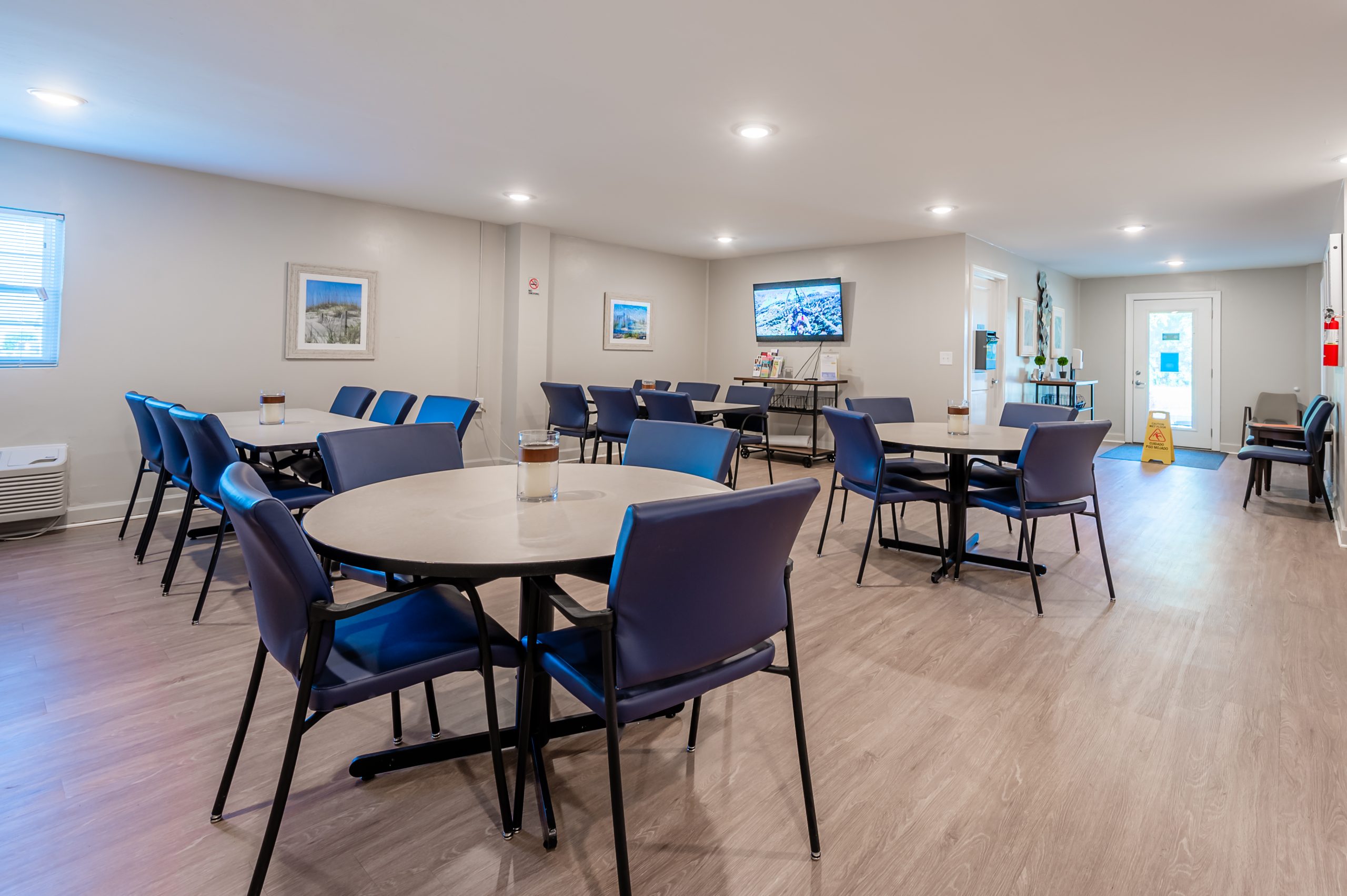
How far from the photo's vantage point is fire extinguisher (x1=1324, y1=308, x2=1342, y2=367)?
4.72m

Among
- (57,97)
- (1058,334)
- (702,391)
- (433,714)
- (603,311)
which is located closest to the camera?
(433,714)

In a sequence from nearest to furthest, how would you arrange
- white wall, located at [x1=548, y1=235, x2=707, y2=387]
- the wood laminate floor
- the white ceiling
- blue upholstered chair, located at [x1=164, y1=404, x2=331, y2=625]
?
the wood laminate floor, the white ceiling, blue upholstered chair, located at [x1=164, y1=404, x2=331, y2=625], white wall, located at [x1=548, y1=235, x2=707, y2=387]

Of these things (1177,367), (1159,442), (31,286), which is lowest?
(1159,442)

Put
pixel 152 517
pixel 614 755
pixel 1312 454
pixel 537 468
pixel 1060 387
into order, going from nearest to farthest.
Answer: pixel 614 755 → pixel 537 468 → pixel 152 517 → pixel 1312 454 → pixel 1060 387

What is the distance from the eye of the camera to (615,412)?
5637mm

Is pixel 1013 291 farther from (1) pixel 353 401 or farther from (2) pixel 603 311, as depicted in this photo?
(1) pixel 353 401

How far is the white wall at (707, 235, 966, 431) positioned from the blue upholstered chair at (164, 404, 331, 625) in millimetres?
5970

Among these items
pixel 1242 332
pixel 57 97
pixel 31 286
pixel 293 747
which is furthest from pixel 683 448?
pixel 1242 332

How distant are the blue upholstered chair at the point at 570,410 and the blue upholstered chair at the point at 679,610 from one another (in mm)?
4348

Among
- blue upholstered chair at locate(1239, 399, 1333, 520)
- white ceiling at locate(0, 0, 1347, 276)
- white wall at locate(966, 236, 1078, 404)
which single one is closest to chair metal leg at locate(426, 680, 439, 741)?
A: white ceiling at locate(0, 0, 1347, 276)

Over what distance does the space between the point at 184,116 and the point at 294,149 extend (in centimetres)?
65

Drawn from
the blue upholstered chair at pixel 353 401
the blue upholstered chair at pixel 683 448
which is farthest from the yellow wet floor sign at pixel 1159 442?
the blue upholstered chair at pixel 353 401

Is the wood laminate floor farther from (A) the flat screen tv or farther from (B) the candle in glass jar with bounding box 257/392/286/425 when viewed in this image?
(A) the flat screen tv

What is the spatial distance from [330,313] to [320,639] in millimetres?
5088
